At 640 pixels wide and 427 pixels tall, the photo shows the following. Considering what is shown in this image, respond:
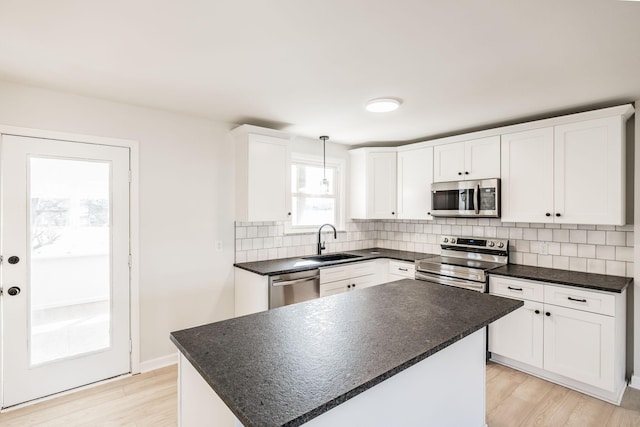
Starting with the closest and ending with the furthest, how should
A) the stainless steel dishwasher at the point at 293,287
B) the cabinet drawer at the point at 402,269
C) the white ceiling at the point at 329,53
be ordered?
the white ceiling at the point at 329,53, the stainless steel dishwasher at the point at 293,287, the cabinet drawer at the point at 402,269

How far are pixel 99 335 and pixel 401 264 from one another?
308 cm

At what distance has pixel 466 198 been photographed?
11.4 feet

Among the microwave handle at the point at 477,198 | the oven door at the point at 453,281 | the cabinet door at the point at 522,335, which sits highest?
the microwave handle at the point at 477,198

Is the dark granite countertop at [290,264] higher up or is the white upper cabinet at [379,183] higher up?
the white upper cabinet at [379,183]

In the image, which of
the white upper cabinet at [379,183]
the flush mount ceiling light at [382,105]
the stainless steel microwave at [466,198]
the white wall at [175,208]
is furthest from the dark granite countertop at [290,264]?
the flush mount ceiling light at [382,105]

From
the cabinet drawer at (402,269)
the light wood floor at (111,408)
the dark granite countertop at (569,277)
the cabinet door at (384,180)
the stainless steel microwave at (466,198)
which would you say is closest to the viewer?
the light wood floor at (111,408)

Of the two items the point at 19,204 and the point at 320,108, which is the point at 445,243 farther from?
the point at 19,204

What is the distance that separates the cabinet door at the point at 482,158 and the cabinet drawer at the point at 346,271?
1.51m

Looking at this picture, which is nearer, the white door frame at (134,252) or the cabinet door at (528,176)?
the white door frame at (134,252)

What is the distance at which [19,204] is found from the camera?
2367mm

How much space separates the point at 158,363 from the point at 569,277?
3.74 m

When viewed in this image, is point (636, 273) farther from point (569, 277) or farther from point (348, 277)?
point (348, 277)

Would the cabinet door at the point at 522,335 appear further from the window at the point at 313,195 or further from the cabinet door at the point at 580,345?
the window at the point at 313,195

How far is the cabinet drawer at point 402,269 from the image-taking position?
3715 millimetres
